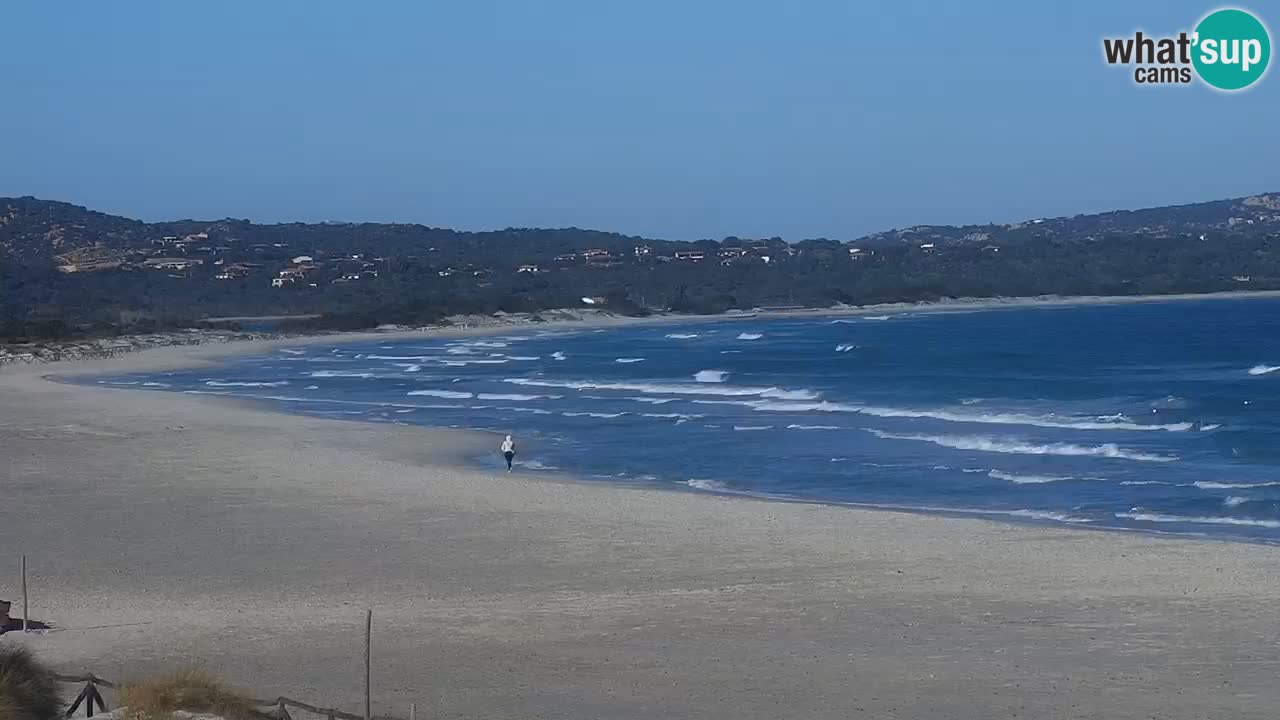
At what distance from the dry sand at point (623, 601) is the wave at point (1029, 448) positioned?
312 inches

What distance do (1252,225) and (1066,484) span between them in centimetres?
18623

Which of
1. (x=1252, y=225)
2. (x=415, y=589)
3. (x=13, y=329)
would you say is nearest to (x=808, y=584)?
(x=415, y=589)

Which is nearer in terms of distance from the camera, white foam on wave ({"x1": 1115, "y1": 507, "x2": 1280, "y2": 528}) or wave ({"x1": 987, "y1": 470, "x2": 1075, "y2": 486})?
white foam on wave ({"x1": 1115, "y1": 507, "x2": 1280, "y2": 528})

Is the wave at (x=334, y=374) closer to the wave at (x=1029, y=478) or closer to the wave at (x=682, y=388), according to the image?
the wave at (x=682, y=388)

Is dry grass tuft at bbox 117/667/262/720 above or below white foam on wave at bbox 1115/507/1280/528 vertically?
above

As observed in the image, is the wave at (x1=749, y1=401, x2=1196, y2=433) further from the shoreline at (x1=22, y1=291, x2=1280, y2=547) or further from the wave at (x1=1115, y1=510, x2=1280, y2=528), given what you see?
the wave at (x1=1115, y1=510, x2=1280, y2=528)

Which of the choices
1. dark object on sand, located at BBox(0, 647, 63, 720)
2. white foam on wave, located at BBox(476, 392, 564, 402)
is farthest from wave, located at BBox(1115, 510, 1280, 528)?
white foam on wave, located at BBox(476, 392, 564, 402)

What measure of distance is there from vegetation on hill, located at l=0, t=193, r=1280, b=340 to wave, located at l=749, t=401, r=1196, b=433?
2198 inches

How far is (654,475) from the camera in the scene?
83.0 ft

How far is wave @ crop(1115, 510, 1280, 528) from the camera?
19.8 m

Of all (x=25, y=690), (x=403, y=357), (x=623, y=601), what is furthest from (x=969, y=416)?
(x=403, y=357)

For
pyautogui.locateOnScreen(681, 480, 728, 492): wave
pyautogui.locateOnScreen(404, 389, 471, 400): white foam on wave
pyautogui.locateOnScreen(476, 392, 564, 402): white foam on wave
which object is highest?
pyautogui.locateOnScreen(404, 389, 471, 400): white foam on wave

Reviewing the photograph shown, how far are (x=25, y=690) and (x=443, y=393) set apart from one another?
34.0 metres

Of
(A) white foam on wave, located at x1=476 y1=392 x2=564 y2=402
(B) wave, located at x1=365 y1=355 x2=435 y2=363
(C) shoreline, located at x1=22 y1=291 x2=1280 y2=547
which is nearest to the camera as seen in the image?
(C) shoreline, located at x1=22 y1=291 x2=1280 y2=547
